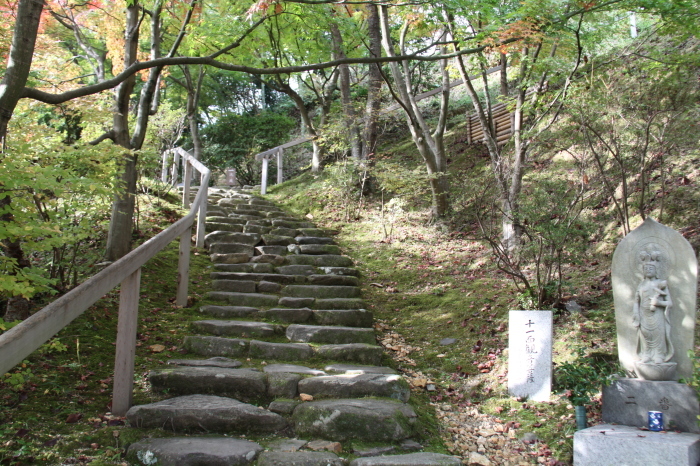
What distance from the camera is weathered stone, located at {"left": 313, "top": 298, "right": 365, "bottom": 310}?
5313mm

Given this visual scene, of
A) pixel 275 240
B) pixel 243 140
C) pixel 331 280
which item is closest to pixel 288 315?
pixel 331 280

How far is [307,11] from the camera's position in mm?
7922

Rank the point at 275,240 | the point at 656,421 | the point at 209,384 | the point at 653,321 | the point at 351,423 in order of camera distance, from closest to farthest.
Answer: the point at 351,423 → the point at 656,421 → the point at 209,384 → the point at 653,321 → the point at 275,240

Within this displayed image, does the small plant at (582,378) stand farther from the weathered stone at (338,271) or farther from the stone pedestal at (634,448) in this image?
the weathered stone at (338,271)

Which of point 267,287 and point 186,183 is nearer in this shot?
point 267,287

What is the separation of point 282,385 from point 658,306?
291 cm

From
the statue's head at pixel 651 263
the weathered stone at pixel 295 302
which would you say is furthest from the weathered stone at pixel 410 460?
the weathered stone at pixel 295 302

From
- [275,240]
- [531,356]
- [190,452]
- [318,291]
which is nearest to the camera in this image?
[190,452]

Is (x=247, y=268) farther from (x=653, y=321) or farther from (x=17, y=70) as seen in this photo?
(x=653, y=321)

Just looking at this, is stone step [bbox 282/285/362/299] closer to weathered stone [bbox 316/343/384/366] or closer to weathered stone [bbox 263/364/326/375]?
weathered stone [bbox 316/343/384/366]

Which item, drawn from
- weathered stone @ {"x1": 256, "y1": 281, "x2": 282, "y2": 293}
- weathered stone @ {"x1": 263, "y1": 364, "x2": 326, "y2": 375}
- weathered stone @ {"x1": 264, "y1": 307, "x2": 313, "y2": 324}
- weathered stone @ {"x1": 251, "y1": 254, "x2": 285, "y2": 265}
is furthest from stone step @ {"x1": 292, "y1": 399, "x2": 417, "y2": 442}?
weathered stone @ {"x1": 251, "y1": 254, "x2": 285, "y2": 265}

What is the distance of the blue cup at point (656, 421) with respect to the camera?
3.29 meters

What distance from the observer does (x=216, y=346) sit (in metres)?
4.20

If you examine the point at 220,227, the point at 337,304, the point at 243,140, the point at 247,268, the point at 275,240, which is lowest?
the point at 337,304
